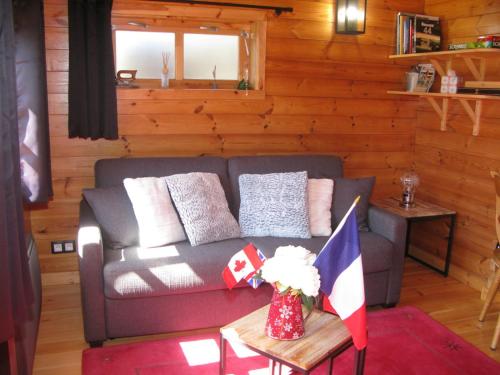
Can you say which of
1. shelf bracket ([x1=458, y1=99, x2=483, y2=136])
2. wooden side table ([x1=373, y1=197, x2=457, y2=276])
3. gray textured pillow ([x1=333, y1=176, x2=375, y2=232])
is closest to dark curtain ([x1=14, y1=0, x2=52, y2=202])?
gray textured pillow ([x1=333, y1=176, x2=375, y2=232])

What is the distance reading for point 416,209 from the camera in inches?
151

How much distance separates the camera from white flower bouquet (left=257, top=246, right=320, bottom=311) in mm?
1997

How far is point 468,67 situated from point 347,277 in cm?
229

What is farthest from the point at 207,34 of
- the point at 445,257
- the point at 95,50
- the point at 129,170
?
the point at 445,257

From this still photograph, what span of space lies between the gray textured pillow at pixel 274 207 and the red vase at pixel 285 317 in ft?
3.92

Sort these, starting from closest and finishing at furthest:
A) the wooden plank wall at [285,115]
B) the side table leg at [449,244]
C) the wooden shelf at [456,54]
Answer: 1. the wooden shelf at [456,54]
2. the wooden plank wall at [285,115]
3. the side table leg at [449,244]

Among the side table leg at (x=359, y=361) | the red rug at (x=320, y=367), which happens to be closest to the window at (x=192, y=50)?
the red rug at (x=320, y=367)

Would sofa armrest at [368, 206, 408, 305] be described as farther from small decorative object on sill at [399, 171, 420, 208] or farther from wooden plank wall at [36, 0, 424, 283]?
wooden plank wall at [36, 0, 424, 283]

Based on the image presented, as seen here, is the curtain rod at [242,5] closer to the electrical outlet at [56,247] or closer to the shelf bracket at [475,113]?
the shelf bracket at [475,113]

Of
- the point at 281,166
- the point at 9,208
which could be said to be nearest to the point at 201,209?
the point at 281,166

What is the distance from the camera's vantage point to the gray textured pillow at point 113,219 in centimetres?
304

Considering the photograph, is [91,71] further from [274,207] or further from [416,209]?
[416,209]

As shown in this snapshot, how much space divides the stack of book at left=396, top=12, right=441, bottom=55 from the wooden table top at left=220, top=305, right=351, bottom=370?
2431 millimetres

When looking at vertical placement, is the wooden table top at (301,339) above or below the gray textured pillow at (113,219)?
below
